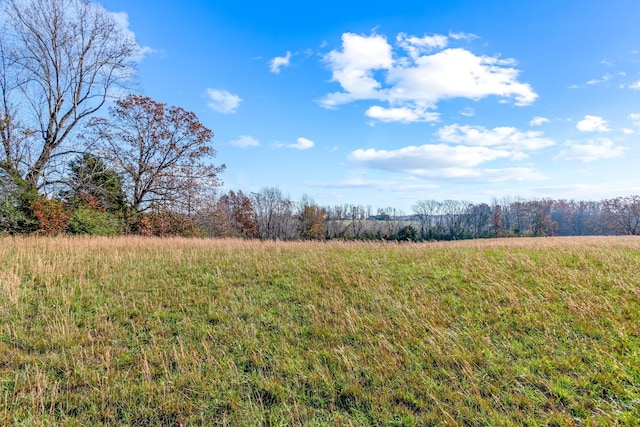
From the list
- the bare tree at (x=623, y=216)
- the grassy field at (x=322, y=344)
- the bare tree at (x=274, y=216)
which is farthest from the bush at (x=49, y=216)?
the bare tree at (x=623, y=216)

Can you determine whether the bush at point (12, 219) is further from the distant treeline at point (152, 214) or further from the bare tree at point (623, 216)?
the bare tree at point (623, 216)

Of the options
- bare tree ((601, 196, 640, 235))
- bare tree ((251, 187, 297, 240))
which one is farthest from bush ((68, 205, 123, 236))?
bare tree ((601, 196, 640, 235))

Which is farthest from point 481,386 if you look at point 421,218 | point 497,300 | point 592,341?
point 421,218

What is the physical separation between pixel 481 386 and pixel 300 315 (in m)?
3.27

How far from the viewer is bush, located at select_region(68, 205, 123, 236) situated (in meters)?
16.5

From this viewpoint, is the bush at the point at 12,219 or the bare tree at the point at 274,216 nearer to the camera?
the bush at the point at 12,219

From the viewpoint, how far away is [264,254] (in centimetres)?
1070

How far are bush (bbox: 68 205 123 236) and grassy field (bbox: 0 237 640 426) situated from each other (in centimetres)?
946

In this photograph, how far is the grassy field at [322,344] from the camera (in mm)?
3537

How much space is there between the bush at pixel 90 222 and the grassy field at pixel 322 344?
9.46 metres

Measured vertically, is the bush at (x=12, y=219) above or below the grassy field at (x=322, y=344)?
above

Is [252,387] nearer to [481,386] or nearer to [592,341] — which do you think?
[481,386]

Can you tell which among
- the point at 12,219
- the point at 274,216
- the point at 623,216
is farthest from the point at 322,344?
the point at 623,216

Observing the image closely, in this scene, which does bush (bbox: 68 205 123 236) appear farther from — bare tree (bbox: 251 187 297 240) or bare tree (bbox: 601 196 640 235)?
bare tree (bbox: 601 196 640 235)
